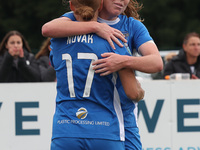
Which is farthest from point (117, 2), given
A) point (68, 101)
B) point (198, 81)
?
point (198, 81)

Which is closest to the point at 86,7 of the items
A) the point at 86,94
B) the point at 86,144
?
the point at 86,94

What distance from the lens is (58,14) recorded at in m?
22.0

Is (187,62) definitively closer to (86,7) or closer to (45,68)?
(45,68)

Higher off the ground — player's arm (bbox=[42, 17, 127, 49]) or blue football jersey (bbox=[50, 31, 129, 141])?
player's arm (bbox=[42, 17, 127, 49])

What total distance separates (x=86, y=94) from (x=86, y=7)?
513 millimetres

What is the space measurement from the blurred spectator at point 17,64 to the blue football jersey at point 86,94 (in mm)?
3705

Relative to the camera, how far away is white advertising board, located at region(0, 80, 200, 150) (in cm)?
614

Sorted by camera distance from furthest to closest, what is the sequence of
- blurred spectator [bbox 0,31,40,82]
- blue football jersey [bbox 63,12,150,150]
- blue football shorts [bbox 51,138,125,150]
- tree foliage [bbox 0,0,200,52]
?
tree foliage [bbox 0,0,200,52] < blurred spectator [bbox 0,31,40,82] < blue football jersey [bbox 63,12,150,150] < blue football shorts [bbox 51,138,125,150]

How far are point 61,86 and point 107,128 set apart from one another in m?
0.38

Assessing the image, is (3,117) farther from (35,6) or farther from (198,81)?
(35,6)

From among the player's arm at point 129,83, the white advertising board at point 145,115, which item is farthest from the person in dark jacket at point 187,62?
the player's arm at point 129,83

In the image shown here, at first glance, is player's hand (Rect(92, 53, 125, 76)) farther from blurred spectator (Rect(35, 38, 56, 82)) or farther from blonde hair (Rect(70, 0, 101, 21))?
blurred spectator (Rect(35, 38, 56, 82))

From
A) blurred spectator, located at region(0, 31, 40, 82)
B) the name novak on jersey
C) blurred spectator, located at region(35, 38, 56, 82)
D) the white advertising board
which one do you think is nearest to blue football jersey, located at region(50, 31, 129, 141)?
the name novak on jersey

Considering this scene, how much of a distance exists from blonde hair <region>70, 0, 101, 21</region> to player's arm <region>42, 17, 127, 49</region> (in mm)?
60
